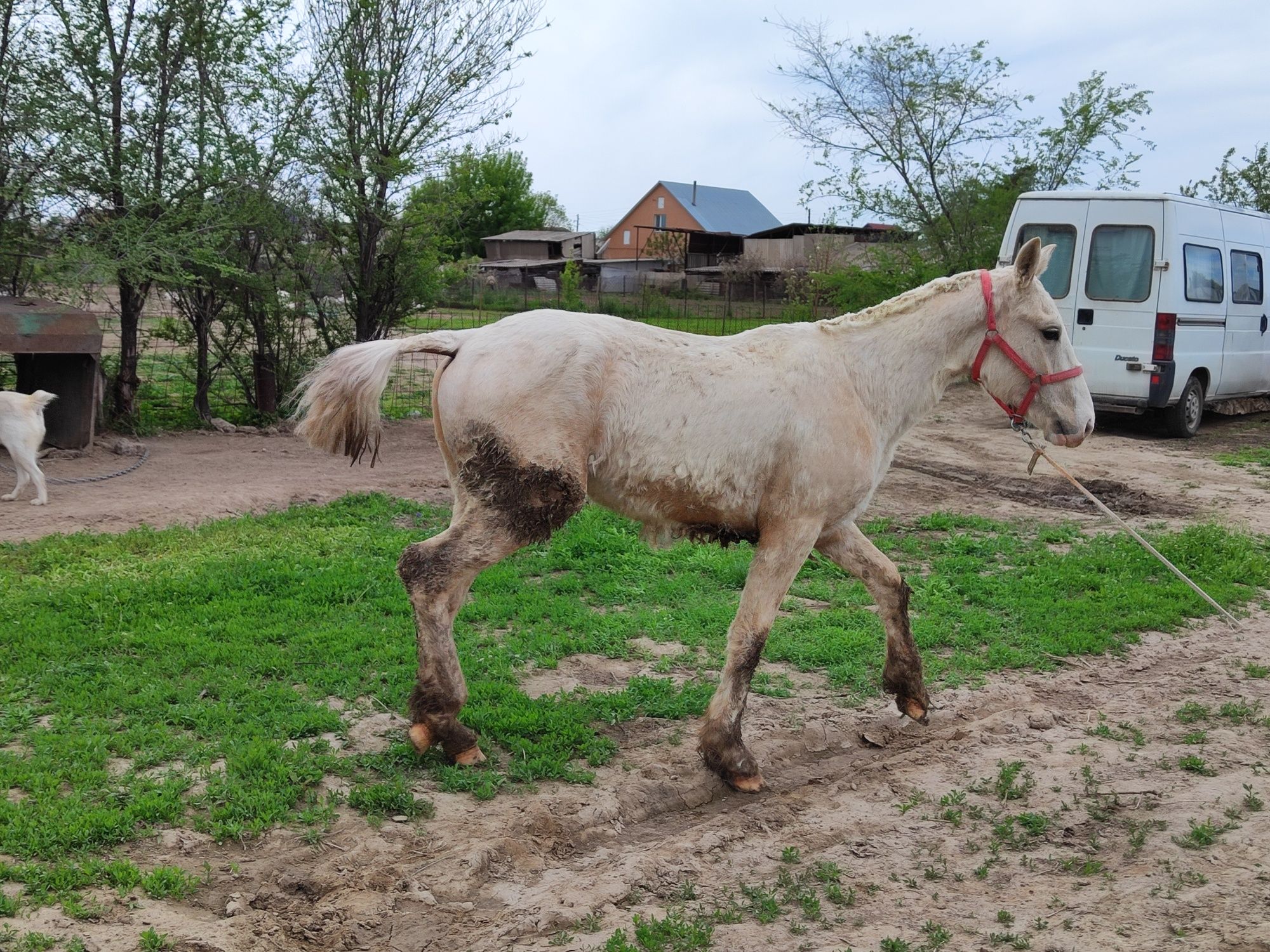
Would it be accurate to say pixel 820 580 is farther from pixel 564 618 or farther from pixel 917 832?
pixel 917 832

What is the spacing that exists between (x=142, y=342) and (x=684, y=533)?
30.9 feet

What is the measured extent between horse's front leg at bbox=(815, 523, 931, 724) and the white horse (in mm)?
Result: 205

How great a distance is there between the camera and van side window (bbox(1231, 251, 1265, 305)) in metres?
13.0

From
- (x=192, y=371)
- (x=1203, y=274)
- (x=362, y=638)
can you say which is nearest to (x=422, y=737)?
(x=362, y=638)

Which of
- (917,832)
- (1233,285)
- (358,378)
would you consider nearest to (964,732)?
(917,832)

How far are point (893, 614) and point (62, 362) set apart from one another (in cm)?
897

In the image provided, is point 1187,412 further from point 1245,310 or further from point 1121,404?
point 1245,310

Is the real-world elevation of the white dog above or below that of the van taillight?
below

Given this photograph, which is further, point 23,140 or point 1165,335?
point 1165,335

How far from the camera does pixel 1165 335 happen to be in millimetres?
11695

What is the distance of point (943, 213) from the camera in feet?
60.9

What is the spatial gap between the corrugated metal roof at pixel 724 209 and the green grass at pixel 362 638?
4431cm

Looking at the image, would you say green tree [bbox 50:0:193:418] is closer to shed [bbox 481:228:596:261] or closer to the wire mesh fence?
the wire mesh fence

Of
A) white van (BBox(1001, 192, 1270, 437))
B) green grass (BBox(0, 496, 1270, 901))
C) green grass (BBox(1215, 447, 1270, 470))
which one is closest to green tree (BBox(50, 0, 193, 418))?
green grass (BBox(0, 496, 1270, 901))
